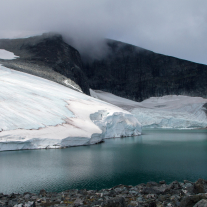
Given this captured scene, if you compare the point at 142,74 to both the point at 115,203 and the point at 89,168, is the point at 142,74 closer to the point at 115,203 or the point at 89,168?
the point at 89,168

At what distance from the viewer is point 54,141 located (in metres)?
11.4

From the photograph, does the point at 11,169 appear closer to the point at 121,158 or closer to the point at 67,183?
the point at 67,183

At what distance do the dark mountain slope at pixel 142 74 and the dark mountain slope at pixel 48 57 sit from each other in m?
14.7

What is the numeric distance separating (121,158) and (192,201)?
5.68 metres

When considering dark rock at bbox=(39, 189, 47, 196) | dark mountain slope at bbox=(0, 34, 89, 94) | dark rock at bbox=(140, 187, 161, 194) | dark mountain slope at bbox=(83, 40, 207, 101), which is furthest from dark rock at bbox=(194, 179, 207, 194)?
dark mountain slope at bbox=(83, 40, 207, 101)

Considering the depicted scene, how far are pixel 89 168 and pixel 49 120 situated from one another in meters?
5.18

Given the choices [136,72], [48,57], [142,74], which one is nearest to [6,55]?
[48,57]

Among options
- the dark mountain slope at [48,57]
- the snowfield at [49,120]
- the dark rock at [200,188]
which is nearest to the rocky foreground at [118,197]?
the dark rock at [200,188]

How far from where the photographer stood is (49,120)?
12688 mm

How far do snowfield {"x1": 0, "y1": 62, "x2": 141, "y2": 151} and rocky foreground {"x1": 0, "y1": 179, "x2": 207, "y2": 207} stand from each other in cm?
544

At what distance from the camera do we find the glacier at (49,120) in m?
11.0

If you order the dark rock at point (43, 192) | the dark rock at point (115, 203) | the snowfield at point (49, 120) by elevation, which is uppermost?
the snowfield at point (49, 120)

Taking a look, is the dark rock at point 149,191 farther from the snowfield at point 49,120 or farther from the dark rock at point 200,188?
the snowfield at point 49,120

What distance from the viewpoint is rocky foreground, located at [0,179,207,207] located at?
16.3 ft
